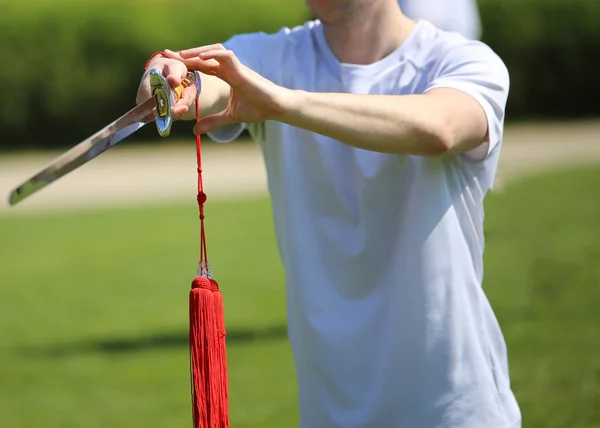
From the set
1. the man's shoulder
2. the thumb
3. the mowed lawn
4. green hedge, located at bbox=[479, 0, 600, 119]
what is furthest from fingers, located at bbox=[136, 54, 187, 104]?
green hedge, located at bbox=[479, 0, 600, 119]

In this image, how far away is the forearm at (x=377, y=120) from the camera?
234 cm

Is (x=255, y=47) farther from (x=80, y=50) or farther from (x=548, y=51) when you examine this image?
(x=548, y=51)

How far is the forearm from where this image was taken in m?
2.34

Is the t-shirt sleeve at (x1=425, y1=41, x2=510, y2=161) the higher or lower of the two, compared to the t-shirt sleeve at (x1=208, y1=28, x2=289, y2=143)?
lower

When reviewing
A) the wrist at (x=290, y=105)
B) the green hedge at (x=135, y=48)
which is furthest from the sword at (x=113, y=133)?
the green hedge at (x=135, y=48)

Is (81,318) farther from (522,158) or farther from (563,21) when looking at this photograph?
(563,21)

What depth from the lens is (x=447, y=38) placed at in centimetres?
274

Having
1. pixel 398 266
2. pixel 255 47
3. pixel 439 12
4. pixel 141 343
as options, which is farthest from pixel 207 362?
pixel 141 343

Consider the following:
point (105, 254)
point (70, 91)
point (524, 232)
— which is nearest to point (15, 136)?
point (70, 91)

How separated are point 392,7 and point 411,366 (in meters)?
0.86

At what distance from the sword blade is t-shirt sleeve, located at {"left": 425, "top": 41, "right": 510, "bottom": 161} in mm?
660

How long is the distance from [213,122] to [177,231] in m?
7.63

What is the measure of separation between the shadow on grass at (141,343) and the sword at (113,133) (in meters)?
4.40

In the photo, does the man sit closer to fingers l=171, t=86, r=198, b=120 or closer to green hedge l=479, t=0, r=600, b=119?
fingers l=171, t=86, r=198, b=120
